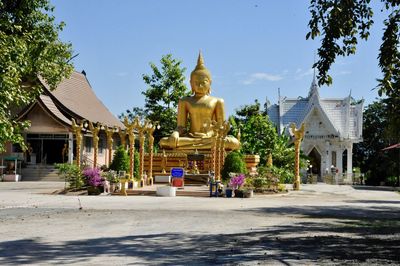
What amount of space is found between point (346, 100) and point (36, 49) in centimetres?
3713

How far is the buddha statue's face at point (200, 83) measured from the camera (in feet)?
104

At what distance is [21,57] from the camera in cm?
1104

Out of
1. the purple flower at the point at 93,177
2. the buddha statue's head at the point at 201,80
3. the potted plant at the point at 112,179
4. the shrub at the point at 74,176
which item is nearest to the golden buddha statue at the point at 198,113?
the buddha statue's head at the point at 201,80

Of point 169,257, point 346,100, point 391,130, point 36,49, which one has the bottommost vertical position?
point 169,257

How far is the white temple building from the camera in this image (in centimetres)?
4494

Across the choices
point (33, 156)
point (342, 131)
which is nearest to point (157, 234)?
point (33, 156)

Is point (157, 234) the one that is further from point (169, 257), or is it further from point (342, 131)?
point (342, 131)

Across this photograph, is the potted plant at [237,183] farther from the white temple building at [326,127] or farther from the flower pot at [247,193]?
the white temple building at [326,127]

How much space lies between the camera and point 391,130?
9.29m

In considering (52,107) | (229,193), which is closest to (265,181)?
(229,193)

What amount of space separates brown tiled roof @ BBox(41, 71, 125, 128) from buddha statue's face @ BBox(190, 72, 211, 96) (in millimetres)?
10030

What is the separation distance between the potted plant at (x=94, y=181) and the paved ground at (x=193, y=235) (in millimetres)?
5725

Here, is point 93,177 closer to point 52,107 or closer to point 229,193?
point 229,193

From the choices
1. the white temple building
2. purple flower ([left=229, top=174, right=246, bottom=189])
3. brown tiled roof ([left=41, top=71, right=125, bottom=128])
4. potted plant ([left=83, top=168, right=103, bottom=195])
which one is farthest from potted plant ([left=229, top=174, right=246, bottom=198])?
the white temple building
